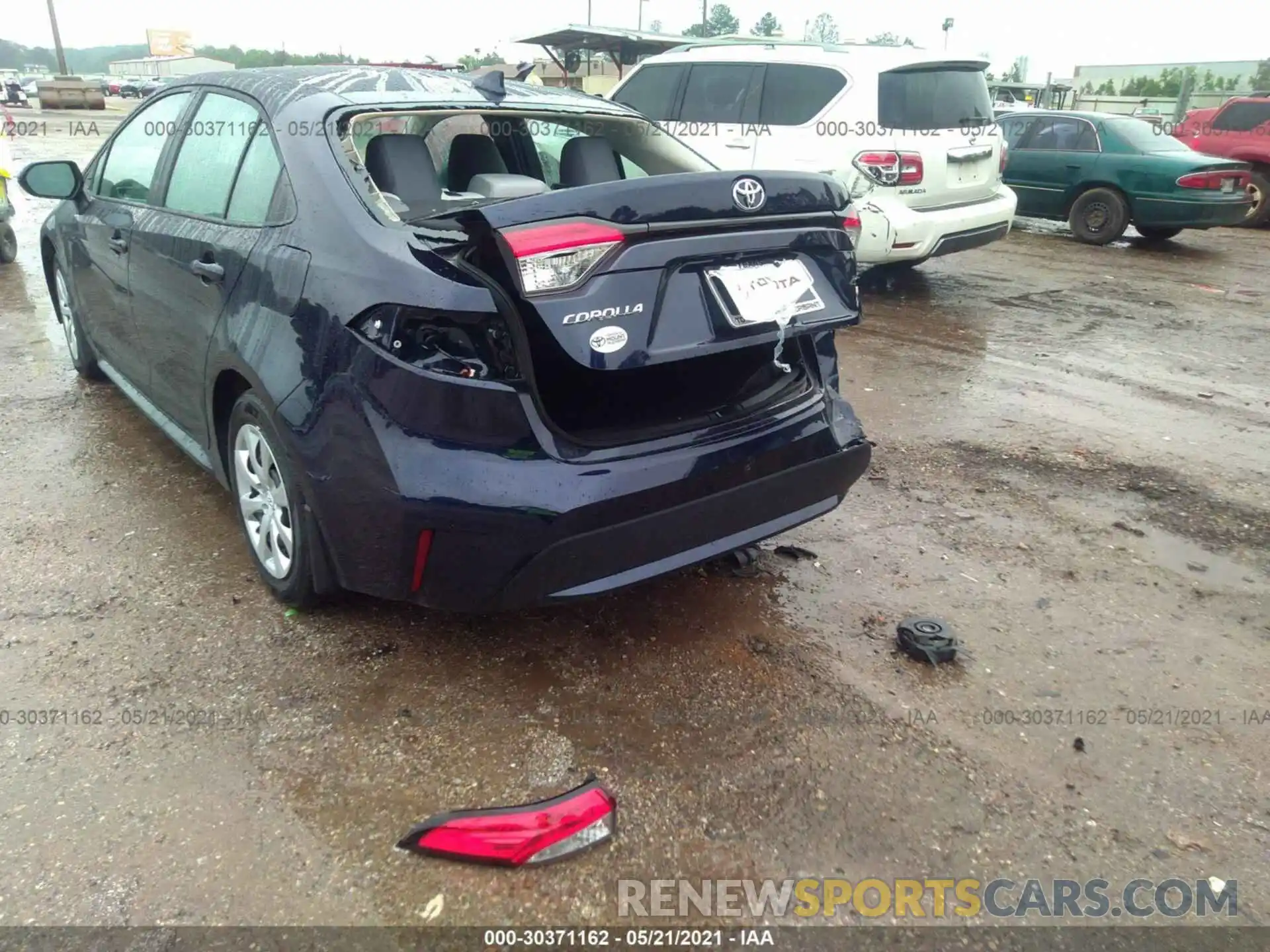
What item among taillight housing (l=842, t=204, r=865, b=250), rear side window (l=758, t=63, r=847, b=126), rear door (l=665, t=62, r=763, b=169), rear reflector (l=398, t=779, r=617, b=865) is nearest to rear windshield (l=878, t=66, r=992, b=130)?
rear side window (l=758, t=63, r=847, b=126)

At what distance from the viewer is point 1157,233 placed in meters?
11.2

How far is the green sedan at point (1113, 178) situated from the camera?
10.1 metres

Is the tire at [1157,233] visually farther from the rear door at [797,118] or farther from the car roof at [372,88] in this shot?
the car roof at [372,88]

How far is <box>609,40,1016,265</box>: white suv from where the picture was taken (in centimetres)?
684

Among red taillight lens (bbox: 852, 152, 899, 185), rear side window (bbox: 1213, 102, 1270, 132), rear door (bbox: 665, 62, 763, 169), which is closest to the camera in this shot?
red taillight lens (bbox: 852, 152, 899, 185)

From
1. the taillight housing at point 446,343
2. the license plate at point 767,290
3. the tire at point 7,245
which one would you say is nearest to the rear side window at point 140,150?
the taillight housing at point 446,343

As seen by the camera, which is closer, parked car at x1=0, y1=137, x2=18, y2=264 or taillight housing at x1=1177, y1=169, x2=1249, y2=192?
parked car at x1=0, y1=137, x2=18, y2=264

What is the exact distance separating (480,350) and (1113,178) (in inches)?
414

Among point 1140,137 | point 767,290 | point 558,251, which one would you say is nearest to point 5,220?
point 558,251

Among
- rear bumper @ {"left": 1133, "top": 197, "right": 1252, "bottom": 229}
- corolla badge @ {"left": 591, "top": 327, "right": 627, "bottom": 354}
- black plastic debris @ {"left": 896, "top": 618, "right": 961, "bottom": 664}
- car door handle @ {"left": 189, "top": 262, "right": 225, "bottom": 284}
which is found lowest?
black plastic debris @ {"left": 896, "top": 618, "right": 961, "bottom": 664}

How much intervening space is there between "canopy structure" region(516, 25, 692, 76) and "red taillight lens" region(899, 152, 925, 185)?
10.7 meters

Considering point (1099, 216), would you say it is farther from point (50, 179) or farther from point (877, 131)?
point (50, 179)

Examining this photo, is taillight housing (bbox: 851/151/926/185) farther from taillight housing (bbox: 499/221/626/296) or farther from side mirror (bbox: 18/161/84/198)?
taillight housing (bbox: 499/221/626/296)

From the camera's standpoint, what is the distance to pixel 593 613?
9.91ft
